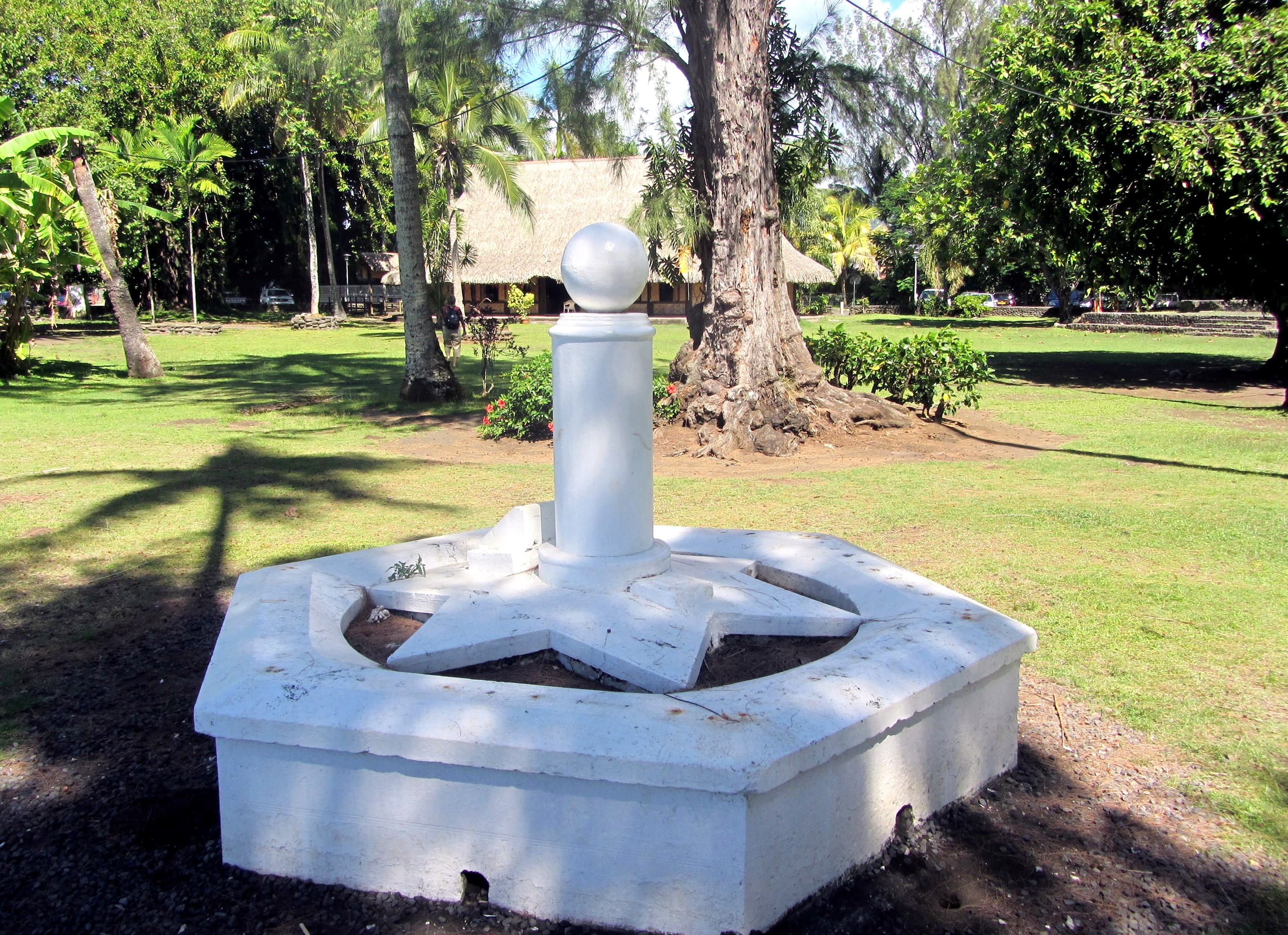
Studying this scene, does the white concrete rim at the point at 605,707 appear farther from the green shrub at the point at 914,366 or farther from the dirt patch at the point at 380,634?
the green shrub at the point at 914,366

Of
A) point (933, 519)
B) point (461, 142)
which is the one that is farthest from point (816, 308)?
point (933, 519)

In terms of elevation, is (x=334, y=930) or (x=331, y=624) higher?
(x=331, y=624)

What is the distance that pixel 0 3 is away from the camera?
92.6 ft

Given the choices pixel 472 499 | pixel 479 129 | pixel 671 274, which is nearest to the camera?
pixel 472 499

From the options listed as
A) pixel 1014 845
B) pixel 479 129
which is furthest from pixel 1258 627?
pixel 479 129

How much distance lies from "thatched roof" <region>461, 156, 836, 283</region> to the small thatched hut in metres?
0.03

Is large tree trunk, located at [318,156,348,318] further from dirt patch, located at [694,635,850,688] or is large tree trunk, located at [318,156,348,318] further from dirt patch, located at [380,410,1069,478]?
dirt patch, located at [694,635,850,688]

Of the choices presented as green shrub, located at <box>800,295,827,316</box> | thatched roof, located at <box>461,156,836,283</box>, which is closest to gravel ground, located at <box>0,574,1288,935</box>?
thatched roof, located at <box>461,156,836,283</box>

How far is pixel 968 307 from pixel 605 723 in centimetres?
4086

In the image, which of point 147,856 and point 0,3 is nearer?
point 147,856

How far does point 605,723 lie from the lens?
242 cm

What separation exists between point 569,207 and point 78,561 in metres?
33.2

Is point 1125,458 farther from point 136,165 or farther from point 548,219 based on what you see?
point 548,219

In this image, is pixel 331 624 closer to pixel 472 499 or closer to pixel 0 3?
pixel 472 499
